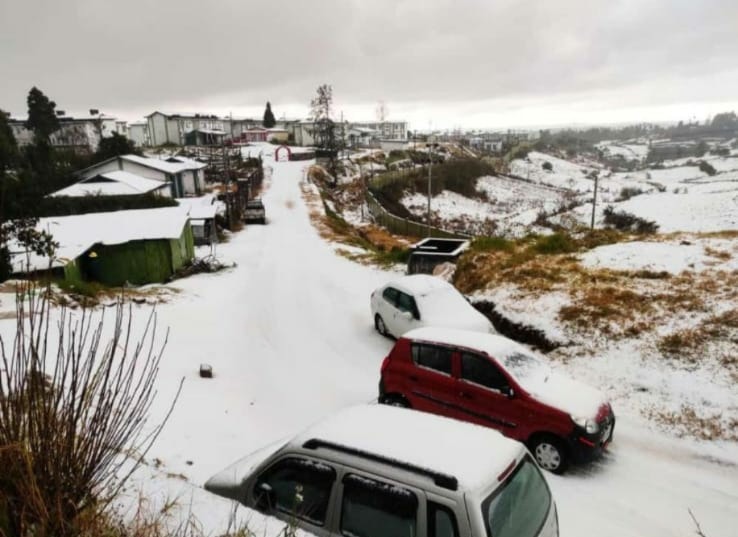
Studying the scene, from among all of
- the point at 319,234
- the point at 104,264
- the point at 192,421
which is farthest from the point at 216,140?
the point at 192,421

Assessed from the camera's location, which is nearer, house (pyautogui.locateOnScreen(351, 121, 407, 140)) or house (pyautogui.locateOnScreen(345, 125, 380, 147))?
house (pyautogui.locateOnScreen(345, 125, 380, 147))

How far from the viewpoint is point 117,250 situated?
19188 mm

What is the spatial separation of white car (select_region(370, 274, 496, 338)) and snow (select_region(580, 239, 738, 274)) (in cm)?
526

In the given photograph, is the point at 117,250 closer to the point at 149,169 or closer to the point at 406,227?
the point at 406,227

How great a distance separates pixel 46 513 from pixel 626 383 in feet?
32.5

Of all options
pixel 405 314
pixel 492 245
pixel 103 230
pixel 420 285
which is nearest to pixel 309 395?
pixel 405 314

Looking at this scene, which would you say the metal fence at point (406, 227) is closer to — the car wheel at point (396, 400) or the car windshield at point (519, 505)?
the car wheel at point (396, 400)

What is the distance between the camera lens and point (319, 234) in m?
31.7

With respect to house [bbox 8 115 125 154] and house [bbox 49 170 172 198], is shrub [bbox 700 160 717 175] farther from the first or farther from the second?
house [bbox 8 115 125 154]

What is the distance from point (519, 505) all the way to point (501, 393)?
3.58 metres

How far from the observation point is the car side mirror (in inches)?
175

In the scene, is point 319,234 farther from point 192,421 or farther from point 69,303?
point 192,421

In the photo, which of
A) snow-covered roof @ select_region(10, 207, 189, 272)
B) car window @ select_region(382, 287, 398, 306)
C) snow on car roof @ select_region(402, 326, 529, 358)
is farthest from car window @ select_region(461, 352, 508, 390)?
snow-covered roof @ select_region(10, 207, 189, 272)

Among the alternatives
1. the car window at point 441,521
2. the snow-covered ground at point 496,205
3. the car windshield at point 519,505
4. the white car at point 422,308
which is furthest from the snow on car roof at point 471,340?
the snow-covered ground at point 496,205
